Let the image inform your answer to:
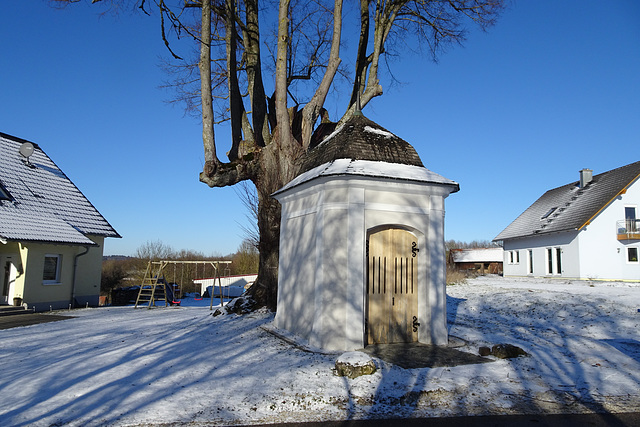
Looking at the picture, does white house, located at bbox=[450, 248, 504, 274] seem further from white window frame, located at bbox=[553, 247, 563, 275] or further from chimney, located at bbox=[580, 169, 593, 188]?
white window frame, located at bbox=[553, 247, 563, 275]

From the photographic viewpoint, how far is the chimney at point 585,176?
32969 millimetres

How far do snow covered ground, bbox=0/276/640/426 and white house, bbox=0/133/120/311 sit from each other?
652cm

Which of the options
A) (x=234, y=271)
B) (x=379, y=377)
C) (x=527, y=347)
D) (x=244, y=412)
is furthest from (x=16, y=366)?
(x=234, y=271)

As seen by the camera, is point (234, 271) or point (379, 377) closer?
point (379, 377)

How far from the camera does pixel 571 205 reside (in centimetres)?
3105

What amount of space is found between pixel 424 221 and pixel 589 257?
78.7ft

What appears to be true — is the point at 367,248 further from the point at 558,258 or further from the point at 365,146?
the point at 558,258

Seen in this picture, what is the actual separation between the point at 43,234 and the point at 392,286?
1375 centimetres

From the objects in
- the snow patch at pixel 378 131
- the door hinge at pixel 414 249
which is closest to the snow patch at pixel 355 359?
the door hinge at pixel 414 249

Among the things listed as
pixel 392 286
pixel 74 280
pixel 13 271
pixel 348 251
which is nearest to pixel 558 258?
pixel 392 286

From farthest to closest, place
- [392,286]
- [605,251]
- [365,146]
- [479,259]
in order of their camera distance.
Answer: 1. [479,259]
2. [605,251]
3. [365,146]
4. [392,286]

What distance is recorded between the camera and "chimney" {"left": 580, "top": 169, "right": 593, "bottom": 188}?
1298 inches

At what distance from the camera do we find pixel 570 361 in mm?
7266

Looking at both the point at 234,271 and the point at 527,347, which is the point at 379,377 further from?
the point at 234,271
